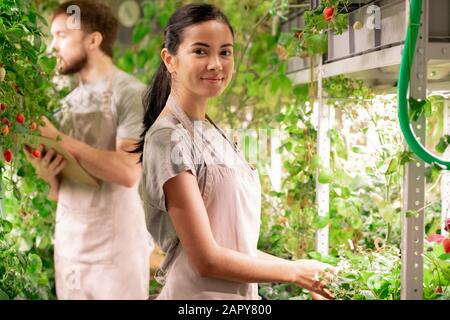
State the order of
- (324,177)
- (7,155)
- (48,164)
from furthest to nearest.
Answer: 1. (48,164)
2. (324,177)
3. (7,155)

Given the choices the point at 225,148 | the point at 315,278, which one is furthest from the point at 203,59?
the point at 315,278

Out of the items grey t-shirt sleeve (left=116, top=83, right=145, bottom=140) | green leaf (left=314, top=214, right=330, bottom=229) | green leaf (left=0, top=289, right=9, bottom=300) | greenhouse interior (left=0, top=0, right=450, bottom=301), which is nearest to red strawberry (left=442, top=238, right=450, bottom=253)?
greenhouse interior (left=0, top=0, right=450, bottom=301)

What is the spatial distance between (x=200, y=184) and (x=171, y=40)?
39 centimetres

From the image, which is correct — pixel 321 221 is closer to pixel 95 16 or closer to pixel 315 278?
pixel 315 278

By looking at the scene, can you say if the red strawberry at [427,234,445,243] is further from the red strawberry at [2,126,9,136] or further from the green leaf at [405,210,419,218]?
the red strawberry at [2,126,9,136]

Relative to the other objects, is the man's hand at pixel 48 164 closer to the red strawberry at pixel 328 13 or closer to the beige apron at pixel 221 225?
the beige apron at pixel 221 225

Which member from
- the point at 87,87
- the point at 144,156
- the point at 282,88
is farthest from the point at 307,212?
the point at 87,87

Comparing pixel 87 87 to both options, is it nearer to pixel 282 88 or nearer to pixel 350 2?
pixel 282 88

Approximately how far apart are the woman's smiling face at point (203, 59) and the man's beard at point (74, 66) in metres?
0.58

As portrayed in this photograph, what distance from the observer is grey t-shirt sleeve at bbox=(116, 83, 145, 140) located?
217cm

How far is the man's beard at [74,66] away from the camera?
88.4 inches

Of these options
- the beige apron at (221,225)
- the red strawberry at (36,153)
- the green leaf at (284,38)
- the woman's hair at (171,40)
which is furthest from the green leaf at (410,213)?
the red strawberry at (36,153)

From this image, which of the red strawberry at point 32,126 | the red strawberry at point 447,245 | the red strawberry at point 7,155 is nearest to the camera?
the red strawberry at point 447,245

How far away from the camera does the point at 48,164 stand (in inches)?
89.4
